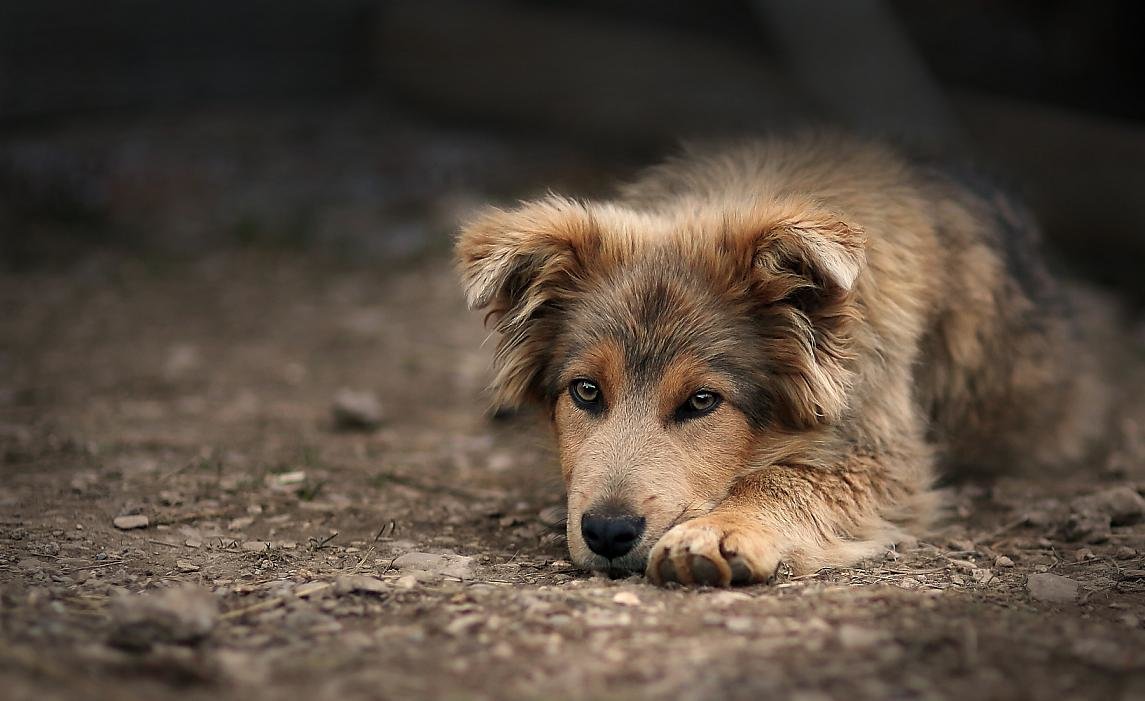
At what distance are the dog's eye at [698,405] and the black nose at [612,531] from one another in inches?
20.4

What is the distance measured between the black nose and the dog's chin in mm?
30

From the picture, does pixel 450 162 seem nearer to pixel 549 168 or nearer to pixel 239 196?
pixel 549 168

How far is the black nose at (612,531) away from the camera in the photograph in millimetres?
3805

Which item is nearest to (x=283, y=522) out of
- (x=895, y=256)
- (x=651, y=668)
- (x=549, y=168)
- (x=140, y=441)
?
(x=140, y=441)

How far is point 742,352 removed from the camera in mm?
4234

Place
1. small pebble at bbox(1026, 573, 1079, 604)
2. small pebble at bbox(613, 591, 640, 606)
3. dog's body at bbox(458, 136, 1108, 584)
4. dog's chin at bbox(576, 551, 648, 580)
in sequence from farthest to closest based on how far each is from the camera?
dog's body at bbox(458, 136, 1108, 584) → dog's chin at bbox(576, 551, 648, 580) → small pebble at bbox(1026, 573, 1079, 604) → small pebble at bbox(613, 591, 640, 606)

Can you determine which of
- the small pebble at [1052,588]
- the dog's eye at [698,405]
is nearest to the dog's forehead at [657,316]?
the dog's eye at [698,405]

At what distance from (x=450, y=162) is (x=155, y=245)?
2755 millimetres

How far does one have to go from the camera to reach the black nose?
380 cm

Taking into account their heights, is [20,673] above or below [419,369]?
below

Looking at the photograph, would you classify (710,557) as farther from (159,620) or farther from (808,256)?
(159,620)

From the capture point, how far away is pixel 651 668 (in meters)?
2.98

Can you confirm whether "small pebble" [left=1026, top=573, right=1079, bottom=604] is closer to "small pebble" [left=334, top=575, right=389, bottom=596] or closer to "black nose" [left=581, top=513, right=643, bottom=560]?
"black nose" [left=581, top=513, right=643, bottom=560]

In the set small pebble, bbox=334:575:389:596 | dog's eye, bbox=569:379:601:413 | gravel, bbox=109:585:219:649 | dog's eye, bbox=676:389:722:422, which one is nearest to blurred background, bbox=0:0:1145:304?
dog's eye, bbox=676:389:722:422
